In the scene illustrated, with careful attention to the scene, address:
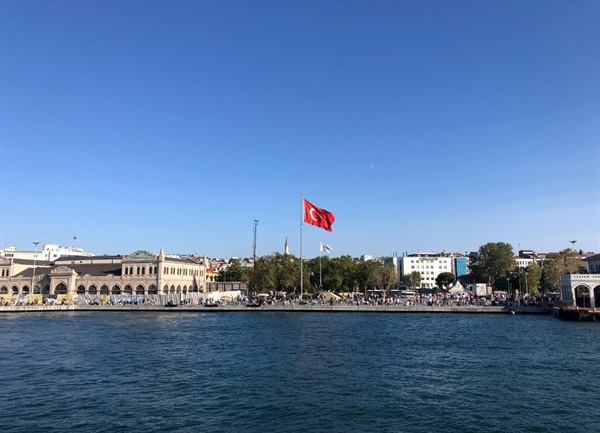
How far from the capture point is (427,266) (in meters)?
184

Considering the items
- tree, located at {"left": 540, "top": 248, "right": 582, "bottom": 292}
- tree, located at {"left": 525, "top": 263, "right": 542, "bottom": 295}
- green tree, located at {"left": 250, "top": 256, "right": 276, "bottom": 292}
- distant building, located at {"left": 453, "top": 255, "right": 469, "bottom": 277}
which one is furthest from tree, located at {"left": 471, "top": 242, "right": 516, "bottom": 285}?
distant building, located at {"left": 453, "top": 255, "right": 469, "bottom": 277}

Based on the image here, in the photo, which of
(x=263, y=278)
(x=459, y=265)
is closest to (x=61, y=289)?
(x=263, y=278)

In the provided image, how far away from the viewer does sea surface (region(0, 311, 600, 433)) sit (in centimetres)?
1695

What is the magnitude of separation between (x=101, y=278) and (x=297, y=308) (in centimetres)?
4821

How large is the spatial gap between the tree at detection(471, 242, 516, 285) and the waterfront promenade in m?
47.2

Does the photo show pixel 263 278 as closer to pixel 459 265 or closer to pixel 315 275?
pixel 315 275

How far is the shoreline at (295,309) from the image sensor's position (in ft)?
204

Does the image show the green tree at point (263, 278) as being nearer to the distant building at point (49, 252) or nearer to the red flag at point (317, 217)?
the red flag at point (317, 217)

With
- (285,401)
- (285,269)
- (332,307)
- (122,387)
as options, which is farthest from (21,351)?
(285,269)

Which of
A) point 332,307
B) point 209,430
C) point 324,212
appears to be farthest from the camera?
point 332,307

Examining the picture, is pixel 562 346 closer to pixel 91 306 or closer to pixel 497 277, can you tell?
pixel 91 306

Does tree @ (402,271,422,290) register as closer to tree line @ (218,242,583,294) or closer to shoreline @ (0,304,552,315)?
tree line @ (218,242,583,294)

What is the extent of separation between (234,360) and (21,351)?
604 inches

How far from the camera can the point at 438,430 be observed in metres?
16.1
